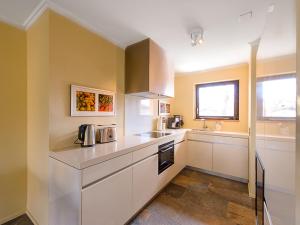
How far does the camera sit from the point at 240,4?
1349mm

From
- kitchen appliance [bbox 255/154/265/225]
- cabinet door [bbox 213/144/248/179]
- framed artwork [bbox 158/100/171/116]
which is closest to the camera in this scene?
kitchen appliance [bbox 255/154/265/225]

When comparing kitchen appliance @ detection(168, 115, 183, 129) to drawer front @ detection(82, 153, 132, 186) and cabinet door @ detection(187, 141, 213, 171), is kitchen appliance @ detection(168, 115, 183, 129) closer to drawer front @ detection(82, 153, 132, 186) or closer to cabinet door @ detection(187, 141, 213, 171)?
cabinet door @ detection(187, 141, 213, 171)

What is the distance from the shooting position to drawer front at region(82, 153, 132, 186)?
1107mm

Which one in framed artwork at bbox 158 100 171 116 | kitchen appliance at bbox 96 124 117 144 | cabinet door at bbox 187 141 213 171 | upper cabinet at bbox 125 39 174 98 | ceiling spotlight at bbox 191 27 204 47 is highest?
ceiling spotlight at bbox 191 27 204 47

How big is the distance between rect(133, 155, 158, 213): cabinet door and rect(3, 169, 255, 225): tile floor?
18cm

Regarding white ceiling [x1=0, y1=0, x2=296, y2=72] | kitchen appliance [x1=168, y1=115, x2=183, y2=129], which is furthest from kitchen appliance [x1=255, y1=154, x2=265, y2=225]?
kitchen appliance [x1=168, y1=115, x2=183, y2=129]

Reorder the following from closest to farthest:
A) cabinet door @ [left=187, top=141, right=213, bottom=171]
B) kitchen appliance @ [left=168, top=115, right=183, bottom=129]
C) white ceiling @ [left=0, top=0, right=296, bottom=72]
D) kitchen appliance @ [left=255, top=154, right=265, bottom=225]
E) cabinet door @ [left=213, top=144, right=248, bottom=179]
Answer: kitchen appliance @ [left=255, top=154, right=265, bottom=225], white ceiling @ [left=0, top=0, right=296, bottom=72], cabinet door @ [left=213, top=144, right=248, bottom=179], cabinet door @ [left=187, top=141, right=213, bottom=171], kitchen appliance @ [left=168, top=115, right=183, bottom=129]

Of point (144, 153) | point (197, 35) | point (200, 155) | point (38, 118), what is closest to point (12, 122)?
point (38, 118)

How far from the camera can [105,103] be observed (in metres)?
1.89

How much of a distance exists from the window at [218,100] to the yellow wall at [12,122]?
130 inches

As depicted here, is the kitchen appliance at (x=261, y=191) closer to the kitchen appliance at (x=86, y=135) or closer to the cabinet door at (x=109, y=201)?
the cabinet door at (x=109, y=201)

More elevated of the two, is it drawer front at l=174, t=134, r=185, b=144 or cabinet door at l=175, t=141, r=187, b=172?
drawer front at l=174, t=134, r=185, b=144

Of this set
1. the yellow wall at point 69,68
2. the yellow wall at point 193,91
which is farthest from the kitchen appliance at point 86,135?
the yellow wall at point 193,91

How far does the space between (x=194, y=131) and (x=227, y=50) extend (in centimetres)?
167
